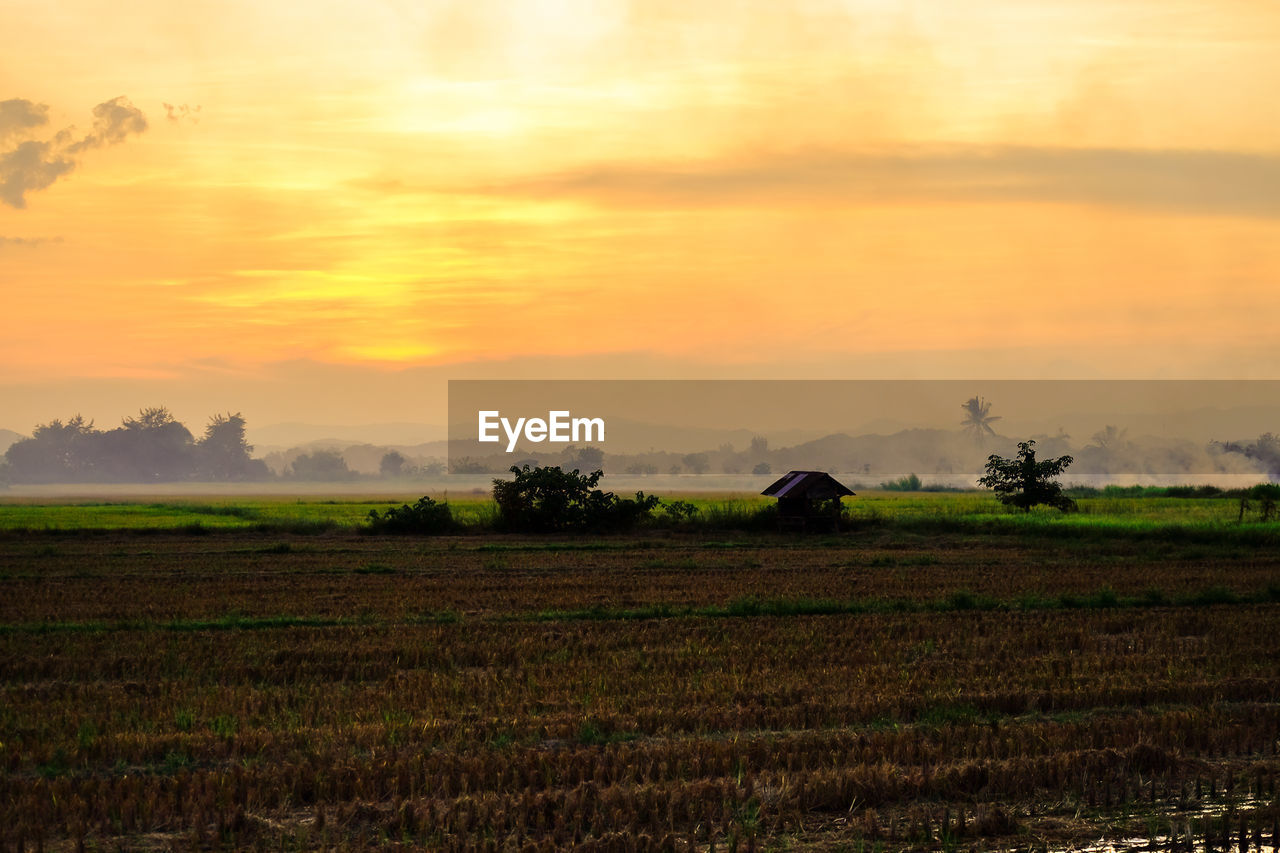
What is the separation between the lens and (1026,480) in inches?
2309

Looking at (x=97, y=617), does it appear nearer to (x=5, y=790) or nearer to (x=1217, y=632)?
(x=5, y=790)

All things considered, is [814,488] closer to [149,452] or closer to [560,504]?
[560,504]

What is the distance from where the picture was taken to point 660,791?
9.32 metres

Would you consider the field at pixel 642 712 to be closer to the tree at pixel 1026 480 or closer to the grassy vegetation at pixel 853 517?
the grassy vegetation at pixel 853 517

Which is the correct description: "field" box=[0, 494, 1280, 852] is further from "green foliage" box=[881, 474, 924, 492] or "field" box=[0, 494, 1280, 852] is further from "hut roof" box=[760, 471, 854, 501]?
"green foliage" box=[881, 474, 924, 492]

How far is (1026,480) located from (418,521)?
29.3 m

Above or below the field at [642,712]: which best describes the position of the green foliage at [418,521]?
above

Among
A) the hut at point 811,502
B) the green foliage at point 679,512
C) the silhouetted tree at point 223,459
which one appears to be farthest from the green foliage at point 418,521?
the silhouetted tree at point 223,459

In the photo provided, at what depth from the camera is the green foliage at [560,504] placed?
47.8 metres

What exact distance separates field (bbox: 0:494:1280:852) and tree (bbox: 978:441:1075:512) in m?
31.2

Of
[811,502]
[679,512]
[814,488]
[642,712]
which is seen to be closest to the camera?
[642,712]

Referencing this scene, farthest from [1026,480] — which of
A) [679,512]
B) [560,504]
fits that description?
[560,504]

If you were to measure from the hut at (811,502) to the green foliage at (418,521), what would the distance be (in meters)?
12.5

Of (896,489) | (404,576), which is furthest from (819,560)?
(896,489)
